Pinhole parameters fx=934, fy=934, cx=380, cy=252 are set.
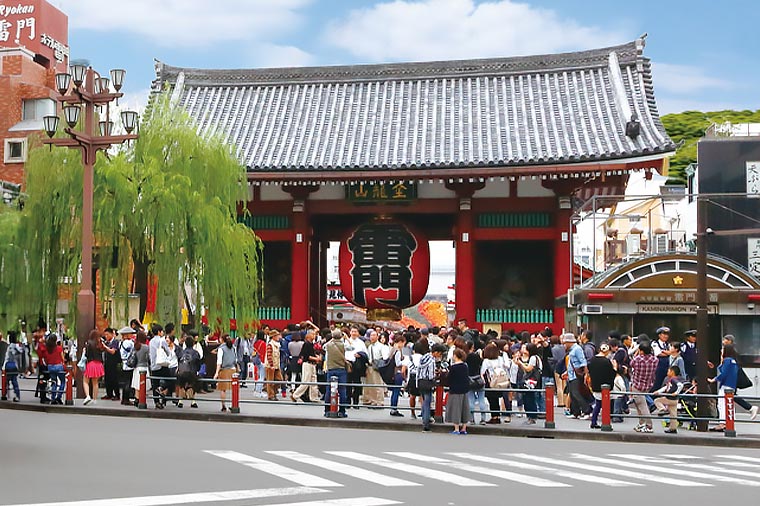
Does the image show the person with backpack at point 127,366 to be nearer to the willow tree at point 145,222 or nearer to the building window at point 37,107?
the willow tree at point 145,222

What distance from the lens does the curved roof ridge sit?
33906 millimetres

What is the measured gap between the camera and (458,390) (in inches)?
664

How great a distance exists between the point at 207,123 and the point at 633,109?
15250 mm

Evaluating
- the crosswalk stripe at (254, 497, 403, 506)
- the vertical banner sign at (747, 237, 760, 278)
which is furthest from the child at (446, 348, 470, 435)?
the vertical banner sign at (747, 237, 760, 278)

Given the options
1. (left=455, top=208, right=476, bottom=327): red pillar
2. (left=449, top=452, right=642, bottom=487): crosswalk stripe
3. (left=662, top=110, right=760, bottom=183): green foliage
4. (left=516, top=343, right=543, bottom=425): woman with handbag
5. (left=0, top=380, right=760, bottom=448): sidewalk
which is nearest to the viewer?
(left=449, top=452, right=642, bottom=487): crosswalk stripe

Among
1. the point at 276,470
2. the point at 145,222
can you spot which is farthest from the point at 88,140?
the point at 276,470

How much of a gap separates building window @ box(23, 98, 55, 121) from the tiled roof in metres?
15.2

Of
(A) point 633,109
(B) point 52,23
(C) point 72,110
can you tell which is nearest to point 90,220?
(C) point 72,110

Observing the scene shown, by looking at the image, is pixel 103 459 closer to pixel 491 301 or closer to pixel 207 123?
pixel 491 301

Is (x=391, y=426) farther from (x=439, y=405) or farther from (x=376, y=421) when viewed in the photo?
(x=439, y=405)

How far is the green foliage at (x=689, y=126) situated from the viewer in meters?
58.8

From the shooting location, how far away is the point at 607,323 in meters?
22.5

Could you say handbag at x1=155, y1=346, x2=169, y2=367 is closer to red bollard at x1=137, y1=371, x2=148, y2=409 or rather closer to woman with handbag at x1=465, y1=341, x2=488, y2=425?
red bollard at x1=137, y1=371, x2=148, y2=409

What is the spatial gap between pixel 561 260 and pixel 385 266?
219 inches
